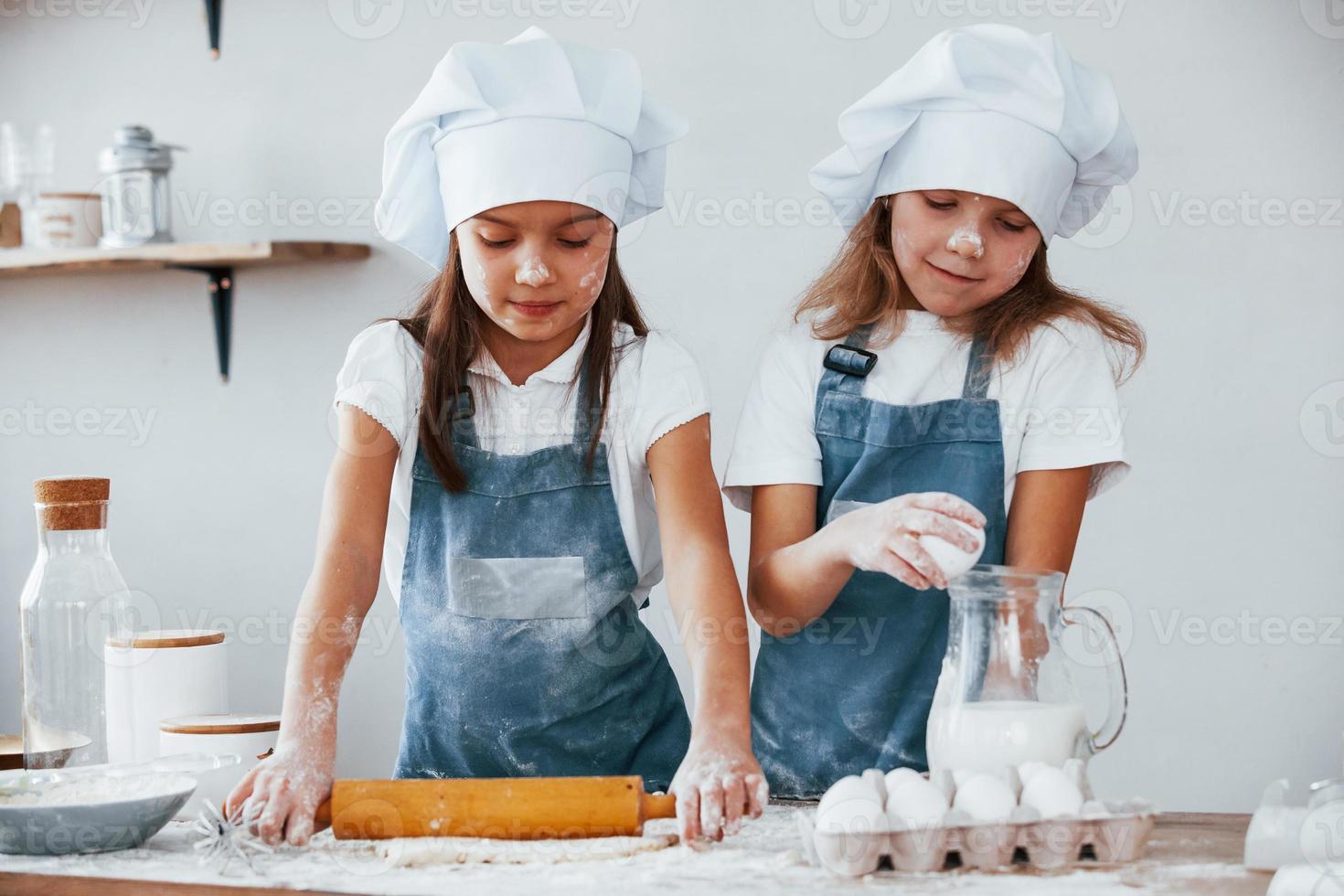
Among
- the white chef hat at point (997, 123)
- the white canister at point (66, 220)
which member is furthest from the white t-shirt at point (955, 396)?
the white canister at point (66, 220)

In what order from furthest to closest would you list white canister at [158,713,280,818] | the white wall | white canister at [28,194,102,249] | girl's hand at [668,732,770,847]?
1. white canister at [28,194,102,249]
2. the white wall
3. white canister at [158,713,280,818]
4. girl's hand at [668,732,770,847]

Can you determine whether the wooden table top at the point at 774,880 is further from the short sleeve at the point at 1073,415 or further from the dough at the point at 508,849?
the short sleeve at the point at 1073,415

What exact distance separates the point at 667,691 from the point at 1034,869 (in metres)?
0.57

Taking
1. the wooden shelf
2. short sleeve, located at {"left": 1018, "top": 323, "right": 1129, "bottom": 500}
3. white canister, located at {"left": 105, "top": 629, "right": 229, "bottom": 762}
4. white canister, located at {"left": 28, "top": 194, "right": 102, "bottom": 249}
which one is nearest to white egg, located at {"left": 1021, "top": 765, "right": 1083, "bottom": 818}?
short sleeve, located at {"left": 1018, "top": 323, "right": 1129, "bottom": 500}

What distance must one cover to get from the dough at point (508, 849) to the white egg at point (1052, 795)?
0.25 m

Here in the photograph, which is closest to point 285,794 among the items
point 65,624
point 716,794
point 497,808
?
point 497,808

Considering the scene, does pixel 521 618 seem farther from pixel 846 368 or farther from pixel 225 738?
pixel 846 368

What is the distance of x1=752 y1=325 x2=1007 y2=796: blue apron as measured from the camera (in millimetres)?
1229

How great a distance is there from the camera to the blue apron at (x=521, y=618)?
49.0 inches

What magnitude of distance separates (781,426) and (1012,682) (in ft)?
1.46

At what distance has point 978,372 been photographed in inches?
49.3

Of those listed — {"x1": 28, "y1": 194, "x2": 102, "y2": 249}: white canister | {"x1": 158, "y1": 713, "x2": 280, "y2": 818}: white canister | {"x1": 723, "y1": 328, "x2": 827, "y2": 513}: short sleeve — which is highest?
{"x1": 28, "y1": 194, "x2": 102, "y2": 249}: white canister

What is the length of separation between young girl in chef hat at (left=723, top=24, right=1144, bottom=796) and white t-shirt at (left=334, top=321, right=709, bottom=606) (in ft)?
0.32

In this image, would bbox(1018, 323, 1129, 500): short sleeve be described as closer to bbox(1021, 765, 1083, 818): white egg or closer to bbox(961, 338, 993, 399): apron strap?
bbox(961, 338, 993, 399): apron strap
